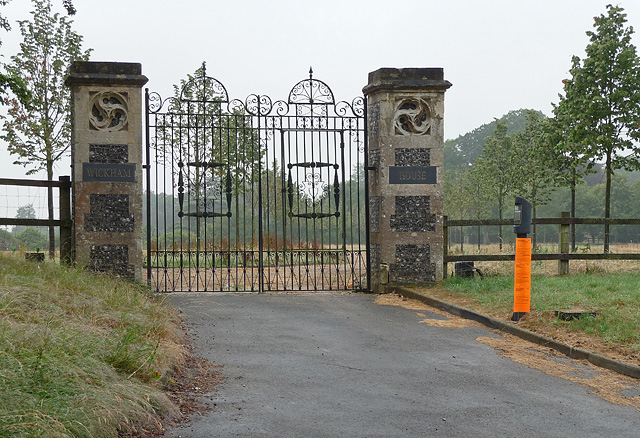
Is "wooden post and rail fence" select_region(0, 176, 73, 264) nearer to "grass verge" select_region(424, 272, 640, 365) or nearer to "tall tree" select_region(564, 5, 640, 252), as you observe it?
"grass verge" select_region(424, 272, 640, 365)

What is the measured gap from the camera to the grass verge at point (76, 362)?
3748 mm

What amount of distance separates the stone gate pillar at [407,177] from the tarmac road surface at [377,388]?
3359 mm

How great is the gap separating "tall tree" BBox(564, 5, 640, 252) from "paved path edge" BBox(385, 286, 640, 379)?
1047cm

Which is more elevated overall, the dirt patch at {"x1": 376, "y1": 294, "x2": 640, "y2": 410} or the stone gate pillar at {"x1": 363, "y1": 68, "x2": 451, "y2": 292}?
the stone gate pillar at {"x1": 363, "y1": 68, "x2": 451, "y2": 292}

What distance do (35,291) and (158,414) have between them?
3186 millimetres

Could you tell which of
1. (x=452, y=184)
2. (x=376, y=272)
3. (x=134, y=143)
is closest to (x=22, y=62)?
(x=134, y=143)

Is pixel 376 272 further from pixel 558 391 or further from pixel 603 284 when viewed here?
pixel 558 391

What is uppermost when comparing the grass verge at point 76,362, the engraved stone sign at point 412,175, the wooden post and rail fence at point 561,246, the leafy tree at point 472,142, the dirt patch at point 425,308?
the leafy tree at point 472,142

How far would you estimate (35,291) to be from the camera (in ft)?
22.9

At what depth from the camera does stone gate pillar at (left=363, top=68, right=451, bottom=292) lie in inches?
489

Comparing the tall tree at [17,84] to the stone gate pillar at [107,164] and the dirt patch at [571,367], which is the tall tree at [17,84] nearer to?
the stone gate pillar at [107,164]

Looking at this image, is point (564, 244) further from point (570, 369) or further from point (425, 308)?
point (570, 369)

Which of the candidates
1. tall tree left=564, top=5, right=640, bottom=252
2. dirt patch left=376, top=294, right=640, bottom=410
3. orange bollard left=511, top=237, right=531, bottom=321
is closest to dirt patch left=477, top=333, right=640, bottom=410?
dirt patch left=376, top=294, right=640, bottom=410

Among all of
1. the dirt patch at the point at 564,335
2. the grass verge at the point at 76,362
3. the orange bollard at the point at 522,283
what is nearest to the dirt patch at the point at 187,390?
the grass verge at the point at 76,362
